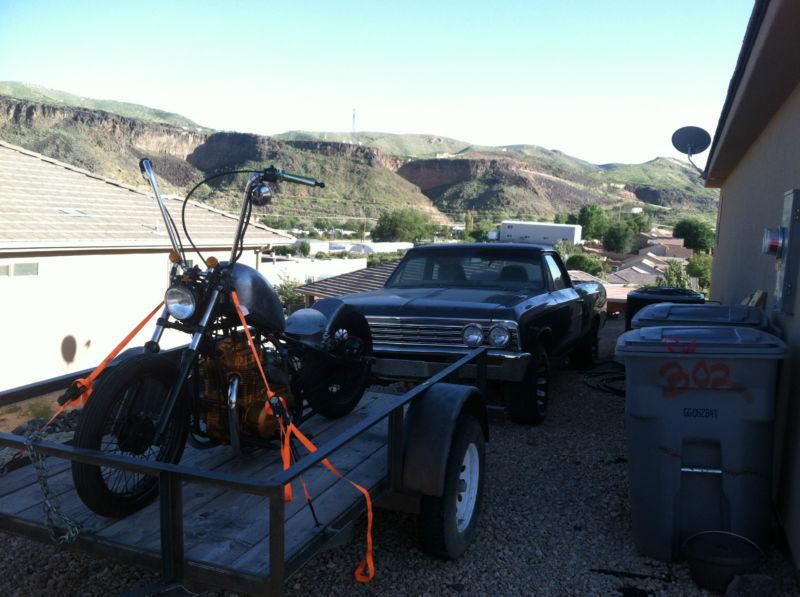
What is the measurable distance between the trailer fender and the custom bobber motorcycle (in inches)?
25.2

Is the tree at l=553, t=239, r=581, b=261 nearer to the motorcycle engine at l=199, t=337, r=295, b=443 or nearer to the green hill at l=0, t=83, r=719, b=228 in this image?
the green hill at l=0, t=83, r=719, b=228

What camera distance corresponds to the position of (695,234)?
69125 millimetres

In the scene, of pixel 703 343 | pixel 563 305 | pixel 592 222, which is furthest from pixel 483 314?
pixel 592 222

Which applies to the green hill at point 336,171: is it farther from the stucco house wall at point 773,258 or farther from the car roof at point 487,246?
the car roof at point 487,246

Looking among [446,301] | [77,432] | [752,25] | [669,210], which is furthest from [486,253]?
[669,210]

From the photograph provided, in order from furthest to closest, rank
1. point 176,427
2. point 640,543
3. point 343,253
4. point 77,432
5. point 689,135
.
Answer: point 343,253 < point 689,135 < point 640,543 < point 176,427 < point 77,432

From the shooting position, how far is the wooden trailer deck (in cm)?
247

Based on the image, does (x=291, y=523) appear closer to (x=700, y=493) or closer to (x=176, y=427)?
(x=176, y=427)

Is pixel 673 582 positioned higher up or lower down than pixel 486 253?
lower down

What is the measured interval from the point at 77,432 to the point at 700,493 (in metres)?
2.97

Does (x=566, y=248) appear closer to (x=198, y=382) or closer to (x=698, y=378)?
(x=698, y=378)

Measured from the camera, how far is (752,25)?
435 centimetres

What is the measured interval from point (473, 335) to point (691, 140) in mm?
5304

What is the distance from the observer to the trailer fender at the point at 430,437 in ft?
11.0
